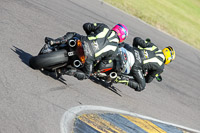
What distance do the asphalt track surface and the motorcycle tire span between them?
203 millimetres

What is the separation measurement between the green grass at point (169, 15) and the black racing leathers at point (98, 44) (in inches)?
413

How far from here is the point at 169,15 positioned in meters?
22.8

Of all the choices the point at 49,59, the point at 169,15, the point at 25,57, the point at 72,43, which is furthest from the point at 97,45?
the point at 169,15

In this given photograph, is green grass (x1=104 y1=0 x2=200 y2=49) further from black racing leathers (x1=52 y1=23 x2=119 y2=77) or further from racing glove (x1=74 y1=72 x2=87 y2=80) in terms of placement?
racing glove (x1=74 y1=72 x2=87 y2=80)

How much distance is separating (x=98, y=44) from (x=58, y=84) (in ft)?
3.82

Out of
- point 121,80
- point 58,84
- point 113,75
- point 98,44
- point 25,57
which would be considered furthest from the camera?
point 121,80

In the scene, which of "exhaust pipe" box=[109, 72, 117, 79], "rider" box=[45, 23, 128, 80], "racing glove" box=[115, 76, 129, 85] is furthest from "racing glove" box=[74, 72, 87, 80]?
"racing glove" box=[115, 76, 129, 85]

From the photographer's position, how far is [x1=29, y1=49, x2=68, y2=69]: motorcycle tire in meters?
6.38

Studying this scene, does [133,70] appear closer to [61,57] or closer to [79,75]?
[79,75]

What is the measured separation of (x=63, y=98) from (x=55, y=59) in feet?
2.55

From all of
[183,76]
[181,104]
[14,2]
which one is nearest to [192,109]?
[181,104]

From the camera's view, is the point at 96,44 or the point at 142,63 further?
the point at 142,63

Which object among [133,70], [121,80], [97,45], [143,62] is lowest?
[121,80]

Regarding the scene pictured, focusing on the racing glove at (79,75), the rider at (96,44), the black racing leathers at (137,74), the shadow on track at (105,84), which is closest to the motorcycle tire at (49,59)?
the rider at (96,44)
